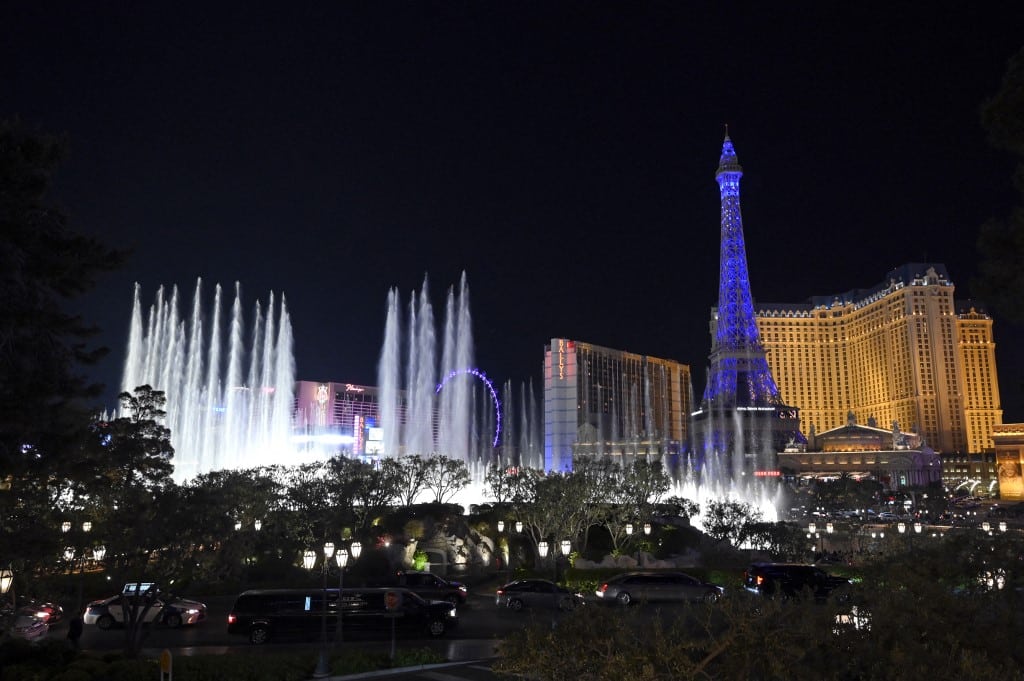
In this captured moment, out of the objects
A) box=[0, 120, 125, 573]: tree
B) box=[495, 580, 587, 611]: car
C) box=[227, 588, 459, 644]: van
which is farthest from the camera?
box=[495, 580, 587, 611]: car

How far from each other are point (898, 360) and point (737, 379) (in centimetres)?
4566

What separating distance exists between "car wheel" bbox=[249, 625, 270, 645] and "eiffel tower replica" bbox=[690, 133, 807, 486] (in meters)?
79.3

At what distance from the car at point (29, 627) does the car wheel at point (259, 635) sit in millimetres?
5078

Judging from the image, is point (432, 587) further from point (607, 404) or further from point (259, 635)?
point (607, 404)

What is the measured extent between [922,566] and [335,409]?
11310 centimetres

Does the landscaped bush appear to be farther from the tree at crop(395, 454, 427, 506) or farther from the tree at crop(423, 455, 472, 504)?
the tree at crop(423, 455, 472, 504)

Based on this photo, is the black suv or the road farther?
the black suv

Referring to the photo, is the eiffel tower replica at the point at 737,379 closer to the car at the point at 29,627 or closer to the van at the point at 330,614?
the van at the point at 330,614

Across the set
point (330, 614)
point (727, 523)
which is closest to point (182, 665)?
point (330, 614)

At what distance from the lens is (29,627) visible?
19.4 m

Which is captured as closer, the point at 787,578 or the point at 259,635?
the point at 259,635

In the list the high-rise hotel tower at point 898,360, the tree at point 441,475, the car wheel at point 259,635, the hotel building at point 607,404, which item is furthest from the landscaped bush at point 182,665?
the high-rise hotel tower at point 898,360

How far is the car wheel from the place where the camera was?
62.5 feet

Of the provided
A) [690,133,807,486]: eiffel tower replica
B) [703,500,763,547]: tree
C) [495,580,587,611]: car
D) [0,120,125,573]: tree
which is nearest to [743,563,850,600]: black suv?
[495,580,587,611]: car
